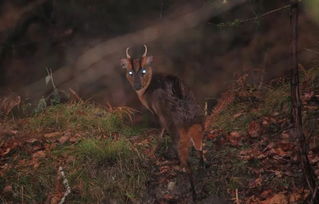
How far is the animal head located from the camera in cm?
621

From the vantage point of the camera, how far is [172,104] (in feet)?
17.2

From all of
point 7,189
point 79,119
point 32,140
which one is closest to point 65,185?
point 7,189

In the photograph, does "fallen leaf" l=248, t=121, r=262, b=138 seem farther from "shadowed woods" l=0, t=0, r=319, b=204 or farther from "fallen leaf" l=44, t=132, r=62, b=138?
"fallen leaf" l=44, t=132, r=62, b=138

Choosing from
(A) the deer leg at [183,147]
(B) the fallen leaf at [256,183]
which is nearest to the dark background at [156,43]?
(A) the deer leg at [183,147]

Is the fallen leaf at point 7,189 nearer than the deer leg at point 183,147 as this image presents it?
No

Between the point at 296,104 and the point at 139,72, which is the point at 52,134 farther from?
the point at 296,104

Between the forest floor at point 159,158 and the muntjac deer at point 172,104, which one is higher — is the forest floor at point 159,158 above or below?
below

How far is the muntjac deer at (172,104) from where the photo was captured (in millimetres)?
4902

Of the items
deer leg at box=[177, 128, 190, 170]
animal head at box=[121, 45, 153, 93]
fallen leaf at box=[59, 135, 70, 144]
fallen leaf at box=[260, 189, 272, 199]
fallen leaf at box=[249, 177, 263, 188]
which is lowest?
fallen leaf at box=[260, 189, 272, 199]

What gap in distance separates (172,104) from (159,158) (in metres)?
0.70

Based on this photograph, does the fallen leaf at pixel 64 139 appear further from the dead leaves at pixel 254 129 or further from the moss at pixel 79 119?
the dead leaves at pixel 254 129

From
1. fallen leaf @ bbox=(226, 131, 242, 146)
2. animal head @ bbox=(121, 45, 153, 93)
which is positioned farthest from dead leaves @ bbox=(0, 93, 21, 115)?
fallen leaf @ bbox=(226, 131, 242, 146)

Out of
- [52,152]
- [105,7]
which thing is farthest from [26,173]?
[105,7]

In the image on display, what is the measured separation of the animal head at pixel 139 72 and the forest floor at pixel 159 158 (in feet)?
1.91
